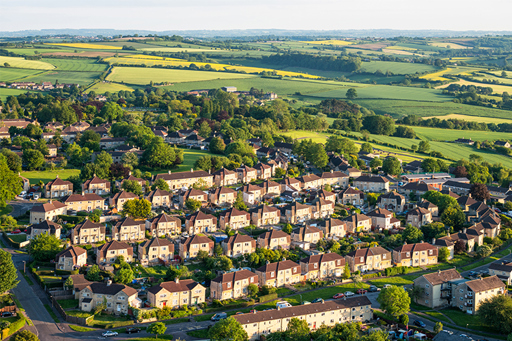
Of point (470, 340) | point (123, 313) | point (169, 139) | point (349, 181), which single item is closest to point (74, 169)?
point (169, 139)

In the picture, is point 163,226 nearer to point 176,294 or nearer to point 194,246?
point 194,246

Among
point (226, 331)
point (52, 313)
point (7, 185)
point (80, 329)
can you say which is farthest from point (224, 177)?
point (226, 331)

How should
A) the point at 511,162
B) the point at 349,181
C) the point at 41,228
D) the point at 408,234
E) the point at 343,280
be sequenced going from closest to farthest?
the point at 343,280
the point at 41,228
the point at 408,234
the point at 349,181
the point at 511,162

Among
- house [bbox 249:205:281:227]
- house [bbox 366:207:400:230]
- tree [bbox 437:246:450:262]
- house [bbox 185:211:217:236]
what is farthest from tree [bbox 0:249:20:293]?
tree [bbox 437:246:450:262]

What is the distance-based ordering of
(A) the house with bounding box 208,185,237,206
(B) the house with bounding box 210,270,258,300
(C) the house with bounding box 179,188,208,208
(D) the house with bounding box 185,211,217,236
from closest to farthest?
1. (B) the house with bounding box 210,270,258,300
2. (D) the house with bounding box 185,211,217,236
3. (C) the house with bounding box 179,188,208,208
4. (A) the house with bounding box 208,185,237,206

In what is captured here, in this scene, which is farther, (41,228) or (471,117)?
(471,117)

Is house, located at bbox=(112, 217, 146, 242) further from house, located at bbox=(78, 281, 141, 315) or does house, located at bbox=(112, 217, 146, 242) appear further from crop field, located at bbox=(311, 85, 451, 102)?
crop field, located at bbox=(311, 85, 451, 102)

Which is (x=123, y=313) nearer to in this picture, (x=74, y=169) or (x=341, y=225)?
(x=341, y=225)
